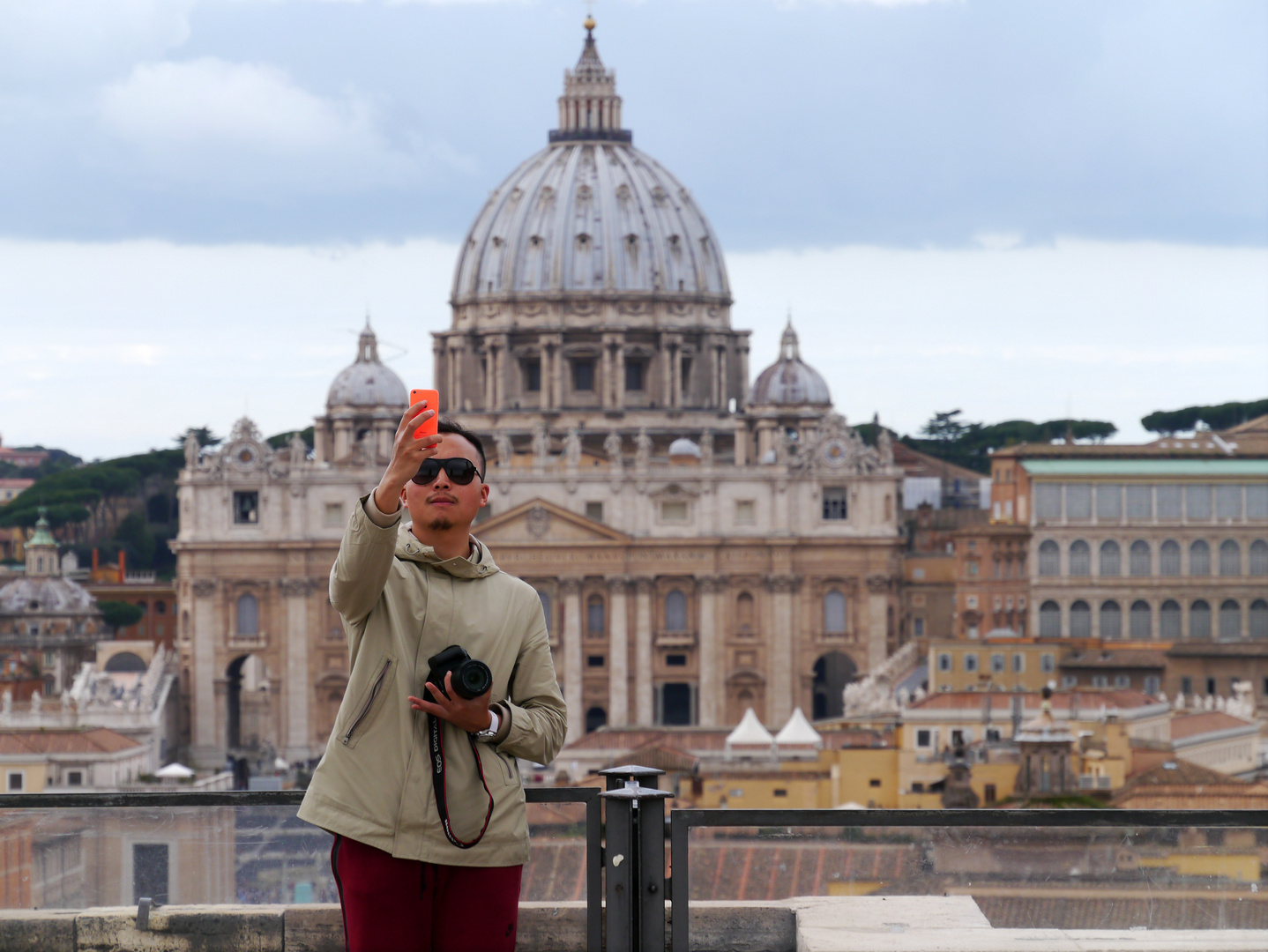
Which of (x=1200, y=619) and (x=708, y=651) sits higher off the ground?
(x=1200, y=619)

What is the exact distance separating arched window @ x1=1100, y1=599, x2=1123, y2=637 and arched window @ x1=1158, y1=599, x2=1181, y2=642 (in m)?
1.35

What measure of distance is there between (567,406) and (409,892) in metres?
100

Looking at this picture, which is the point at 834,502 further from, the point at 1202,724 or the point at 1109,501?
the point at 1202,724

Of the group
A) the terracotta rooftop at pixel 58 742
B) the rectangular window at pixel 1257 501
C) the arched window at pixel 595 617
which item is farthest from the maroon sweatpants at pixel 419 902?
the arched window at pixel 595 617

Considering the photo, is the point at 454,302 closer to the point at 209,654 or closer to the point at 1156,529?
the point at 209,654

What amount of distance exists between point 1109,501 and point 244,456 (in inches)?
1232

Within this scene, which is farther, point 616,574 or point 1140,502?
point 616,574

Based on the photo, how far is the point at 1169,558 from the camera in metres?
91.1

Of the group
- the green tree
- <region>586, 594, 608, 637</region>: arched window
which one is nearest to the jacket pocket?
<region>586, 594, 608, 637</region>: arched window

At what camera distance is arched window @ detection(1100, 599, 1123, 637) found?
9112cm

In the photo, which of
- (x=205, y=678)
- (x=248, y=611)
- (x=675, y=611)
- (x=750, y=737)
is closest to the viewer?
(x=750, y=737)

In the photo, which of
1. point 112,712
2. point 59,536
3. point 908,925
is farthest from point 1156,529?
point 908,925

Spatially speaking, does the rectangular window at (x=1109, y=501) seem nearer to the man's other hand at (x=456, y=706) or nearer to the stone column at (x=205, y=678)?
the stone column at (x=205, y=678)

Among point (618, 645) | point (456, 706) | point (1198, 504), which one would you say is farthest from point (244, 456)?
point (456, 706)
